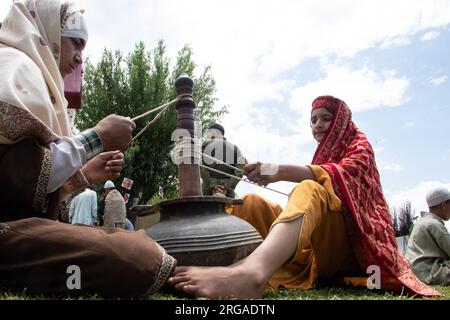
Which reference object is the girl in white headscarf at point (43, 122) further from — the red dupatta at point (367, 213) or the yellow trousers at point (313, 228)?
the red dupatta at point (367, 213)

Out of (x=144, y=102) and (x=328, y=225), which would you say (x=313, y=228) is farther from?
(x=144, y=102)

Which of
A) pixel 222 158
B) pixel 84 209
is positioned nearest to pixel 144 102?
pixel 84 209

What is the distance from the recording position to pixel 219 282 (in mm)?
2055

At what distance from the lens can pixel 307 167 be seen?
2934mm

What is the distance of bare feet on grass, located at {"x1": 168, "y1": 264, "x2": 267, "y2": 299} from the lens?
2016 mm

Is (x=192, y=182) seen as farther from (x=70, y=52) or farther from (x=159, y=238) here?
(x=70, y=52)

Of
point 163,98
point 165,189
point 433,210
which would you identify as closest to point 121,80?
point 163,98

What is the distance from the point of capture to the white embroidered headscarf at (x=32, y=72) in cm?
176

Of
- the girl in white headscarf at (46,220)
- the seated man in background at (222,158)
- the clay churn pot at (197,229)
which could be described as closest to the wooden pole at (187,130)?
the clay churn pot at (197,229)

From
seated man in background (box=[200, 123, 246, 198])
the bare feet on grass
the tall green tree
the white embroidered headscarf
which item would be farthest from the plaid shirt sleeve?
the tall green tree

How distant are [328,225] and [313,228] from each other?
1.04 ft

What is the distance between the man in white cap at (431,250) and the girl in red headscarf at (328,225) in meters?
2.30

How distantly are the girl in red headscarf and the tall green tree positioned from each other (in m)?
13.6

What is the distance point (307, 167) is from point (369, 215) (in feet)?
Answer: 1.84
